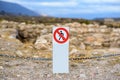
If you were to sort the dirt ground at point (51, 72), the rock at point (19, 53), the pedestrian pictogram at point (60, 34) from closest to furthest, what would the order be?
1. the pedestrian pictogram at point (60, 34)
2. the dirt ground at point (51, 72)
3. the rock at point (19, 53)

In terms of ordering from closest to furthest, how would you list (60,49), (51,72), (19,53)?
(60,49)
(51,72)
(19,53)

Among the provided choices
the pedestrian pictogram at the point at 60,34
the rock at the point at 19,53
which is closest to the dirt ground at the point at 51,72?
the rock at the point at 19,53

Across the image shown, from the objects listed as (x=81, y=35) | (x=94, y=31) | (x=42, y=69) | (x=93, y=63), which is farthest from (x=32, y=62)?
(x=94, y=31)

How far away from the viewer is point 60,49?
975cm

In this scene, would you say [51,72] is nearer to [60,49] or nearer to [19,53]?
[60,49]

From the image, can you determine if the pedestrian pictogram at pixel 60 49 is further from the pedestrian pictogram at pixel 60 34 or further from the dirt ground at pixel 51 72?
the dirt ground at pixel 51 72

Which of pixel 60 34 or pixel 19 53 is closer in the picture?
pixel 60 34

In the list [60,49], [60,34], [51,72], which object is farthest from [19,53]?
[60,34]

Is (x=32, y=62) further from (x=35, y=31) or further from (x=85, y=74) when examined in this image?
(x=35, y=31)

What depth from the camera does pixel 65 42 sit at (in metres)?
9.70

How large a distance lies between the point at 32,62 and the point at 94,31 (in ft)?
53.5

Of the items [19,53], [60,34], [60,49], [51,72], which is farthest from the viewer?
[19,53]

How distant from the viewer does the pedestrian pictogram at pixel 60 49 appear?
9.61 m

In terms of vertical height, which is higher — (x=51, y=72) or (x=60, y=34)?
(x=60, y=34)
